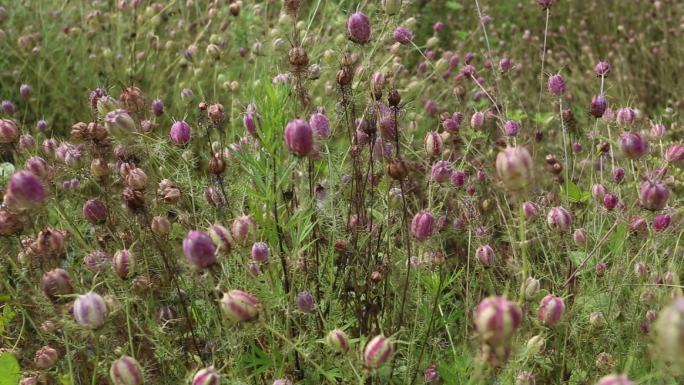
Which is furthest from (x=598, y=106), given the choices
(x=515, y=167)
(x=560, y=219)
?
(x=515, y=167)

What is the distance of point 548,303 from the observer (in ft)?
3.75

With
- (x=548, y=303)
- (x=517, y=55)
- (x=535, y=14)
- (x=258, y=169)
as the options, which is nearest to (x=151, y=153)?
(x=258, y=169)

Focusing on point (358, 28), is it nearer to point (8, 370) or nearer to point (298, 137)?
point (298, 137)

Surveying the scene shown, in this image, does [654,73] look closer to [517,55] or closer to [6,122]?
[517,55]

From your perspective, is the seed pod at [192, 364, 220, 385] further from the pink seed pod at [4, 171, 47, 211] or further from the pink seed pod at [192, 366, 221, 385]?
the pink seed pod at [4, 171, 47, 211]

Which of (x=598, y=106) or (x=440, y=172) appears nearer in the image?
(x=440, y=172)

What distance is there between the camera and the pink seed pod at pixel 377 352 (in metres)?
0.97

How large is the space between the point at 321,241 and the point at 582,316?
64 cm

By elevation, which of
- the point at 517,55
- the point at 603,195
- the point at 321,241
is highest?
the point at 603,195

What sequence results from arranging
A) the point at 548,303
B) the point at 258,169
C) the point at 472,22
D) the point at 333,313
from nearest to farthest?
the point at 548,303 → the point at 258,169 → the point at 333,313 → the point at 472,22

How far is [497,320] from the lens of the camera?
789mm

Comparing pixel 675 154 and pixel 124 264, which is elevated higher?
pixel 675 154

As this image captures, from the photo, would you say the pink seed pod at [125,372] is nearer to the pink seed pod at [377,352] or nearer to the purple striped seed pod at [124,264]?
the purple striped seed pod at [124,264]

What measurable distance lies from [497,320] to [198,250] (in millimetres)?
456
